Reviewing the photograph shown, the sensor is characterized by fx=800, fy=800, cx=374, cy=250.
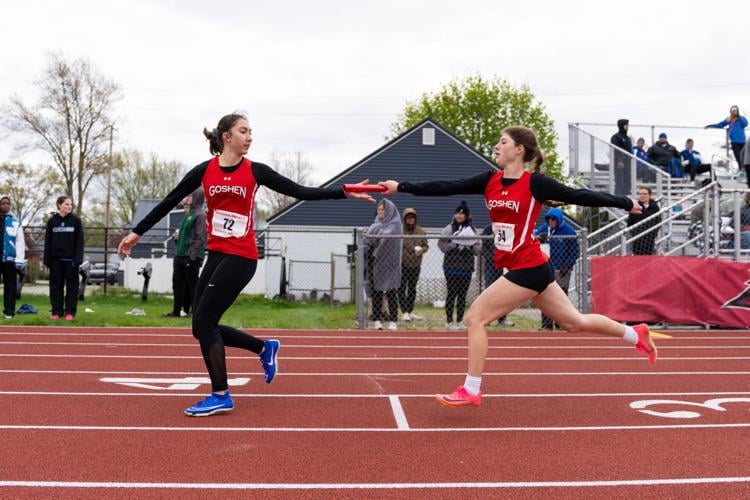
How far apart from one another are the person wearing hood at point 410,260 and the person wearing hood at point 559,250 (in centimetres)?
204

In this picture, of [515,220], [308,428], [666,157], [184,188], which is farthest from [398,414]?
[666,157]

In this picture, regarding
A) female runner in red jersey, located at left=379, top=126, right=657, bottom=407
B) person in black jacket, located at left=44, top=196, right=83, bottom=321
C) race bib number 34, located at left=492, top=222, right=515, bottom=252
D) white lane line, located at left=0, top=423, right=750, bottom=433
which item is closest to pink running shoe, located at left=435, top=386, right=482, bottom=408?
female runner in red jersey, located at left=379, top=126, right=657, bottom=407

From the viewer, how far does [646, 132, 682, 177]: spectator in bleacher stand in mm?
21562

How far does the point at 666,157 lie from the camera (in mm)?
21562

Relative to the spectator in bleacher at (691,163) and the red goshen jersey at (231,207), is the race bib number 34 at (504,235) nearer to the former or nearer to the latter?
the red goshen jersey at (231,207)

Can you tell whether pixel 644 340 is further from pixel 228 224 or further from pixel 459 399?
pixel 228 224

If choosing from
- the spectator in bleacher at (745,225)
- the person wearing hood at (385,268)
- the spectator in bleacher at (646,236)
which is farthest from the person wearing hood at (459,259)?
the spectator in bleacher at (745,225)

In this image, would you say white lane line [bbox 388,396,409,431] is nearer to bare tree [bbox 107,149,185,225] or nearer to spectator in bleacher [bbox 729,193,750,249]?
spectator in bleacher [bbox 729,193,750,249]

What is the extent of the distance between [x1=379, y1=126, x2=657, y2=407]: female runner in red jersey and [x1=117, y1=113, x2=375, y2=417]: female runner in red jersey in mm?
1018

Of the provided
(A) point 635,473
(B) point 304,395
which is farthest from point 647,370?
(A) point 635,473

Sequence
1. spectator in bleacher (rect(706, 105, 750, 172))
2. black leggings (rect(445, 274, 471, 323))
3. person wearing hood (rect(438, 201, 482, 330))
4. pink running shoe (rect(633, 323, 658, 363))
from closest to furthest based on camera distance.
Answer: pink running shoe (rect(633, 323, 658, 363)) → person wearing hood (rect(438, 201, 482, 330)) → black leggings (rect(445, 274, 471, 323)) → spectator in bleacher (rect(706, 105, 750, 172))

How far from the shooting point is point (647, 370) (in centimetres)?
841

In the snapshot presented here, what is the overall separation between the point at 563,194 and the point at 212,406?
2.93 metres

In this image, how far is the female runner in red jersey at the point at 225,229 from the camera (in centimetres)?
583
